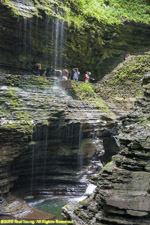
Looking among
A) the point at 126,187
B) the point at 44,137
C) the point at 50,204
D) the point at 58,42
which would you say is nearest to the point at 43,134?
the point at 44,137

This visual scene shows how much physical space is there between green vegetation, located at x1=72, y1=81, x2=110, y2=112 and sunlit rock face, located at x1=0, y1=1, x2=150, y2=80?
3.80 meters

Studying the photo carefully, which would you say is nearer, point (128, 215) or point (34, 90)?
point (128, 215)

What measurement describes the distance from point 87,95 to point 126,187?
13.7 m

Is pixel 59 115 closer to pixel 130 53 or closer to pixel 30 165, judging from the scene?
pixel 30 165

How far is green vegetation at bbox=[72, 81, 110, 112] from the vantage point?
20.5 meters

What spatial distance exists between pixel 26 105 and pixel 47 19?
8383 millimetres

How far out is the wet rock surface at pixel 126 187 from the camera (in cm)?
824

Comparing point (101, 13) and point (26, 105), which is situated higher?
point (101, 13)

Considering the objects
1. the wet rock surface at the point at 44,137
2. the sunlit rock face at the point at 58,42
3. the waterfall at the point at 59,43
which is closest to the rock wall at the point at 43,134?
the wet rock surface at the point at 44,137

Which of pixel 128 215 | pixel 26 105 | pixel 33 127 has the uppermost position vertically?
pixel 26 105

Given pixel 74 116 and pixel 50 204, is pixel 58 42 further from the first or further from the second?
pixel 50 204

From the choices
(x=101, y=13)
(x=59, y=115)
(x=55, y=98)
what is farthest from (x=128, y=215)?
(x=101, y=13)

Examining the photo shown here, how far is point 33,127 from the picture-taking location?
15.6 m

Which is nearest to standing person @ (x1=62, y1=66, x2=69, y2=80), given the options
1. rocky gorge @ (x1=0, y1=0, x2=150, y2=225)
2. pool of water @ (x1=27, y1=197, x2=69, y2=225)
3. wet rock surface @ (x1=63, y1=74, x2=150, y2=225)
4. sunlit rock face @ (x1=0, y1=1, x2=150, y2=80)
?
rocky gorge @ (x1=0, y1=0, x2=150, y2=225)
